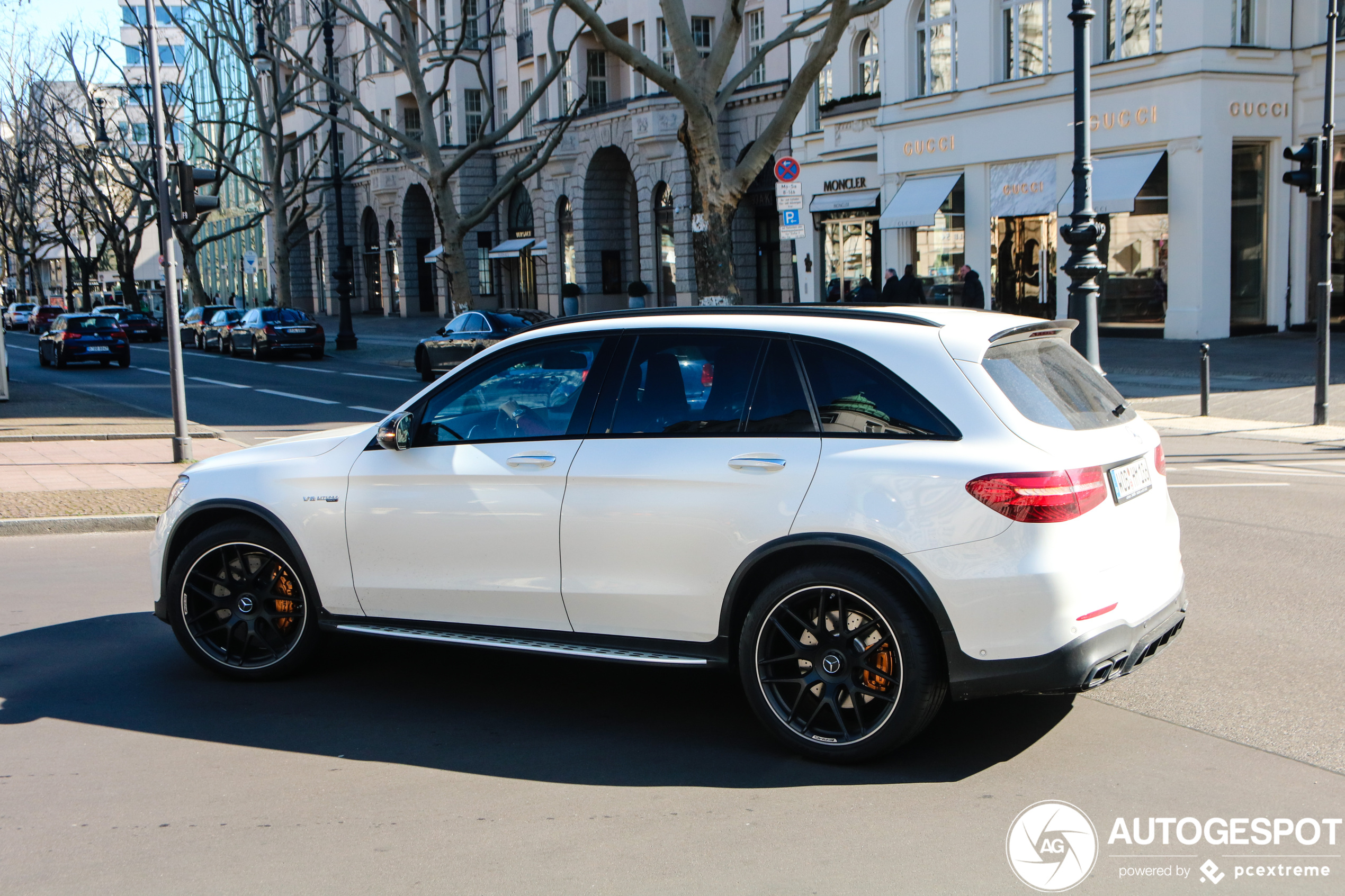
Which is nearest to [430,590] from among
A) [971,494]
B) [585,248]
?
[971,494]

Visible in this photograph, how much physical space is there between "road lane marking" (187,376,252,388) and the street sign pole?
40.7ft

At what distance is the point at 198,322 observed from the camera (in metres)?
45.4

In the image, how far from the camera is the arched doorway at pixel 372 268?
64875 millimetres

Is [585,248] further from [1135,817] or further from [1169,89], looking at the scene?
[1135,817]

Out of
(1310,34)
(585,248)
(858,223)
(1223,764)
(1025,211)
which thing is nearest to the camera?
(1223,764)

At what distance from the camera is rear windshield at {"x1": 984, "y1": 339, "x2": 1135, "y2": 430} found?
4.52 meters

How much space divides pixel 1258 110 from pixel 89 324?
29.0 metres

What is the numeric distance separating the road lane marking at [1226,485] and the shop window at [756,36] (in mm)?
28988

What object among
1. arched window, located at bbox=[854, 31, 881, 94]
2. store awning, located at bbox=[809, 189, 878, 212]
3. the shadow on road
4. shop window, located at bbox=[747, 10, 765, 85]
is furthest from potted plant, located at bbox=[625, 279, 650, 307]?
the shadow on road

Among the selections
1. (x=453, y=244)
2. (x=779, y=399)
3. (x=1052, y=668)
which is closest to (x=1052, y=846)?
(x=1052, y=668)

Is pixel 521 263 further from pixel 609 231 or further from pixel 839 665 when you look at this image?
pixel 839 665

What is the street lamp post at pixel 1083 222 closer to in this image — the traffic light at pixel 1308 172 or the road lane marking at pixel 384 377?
the traffic light at pixel 1308 172

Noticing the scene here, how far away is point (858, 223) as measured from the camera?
3525 cm

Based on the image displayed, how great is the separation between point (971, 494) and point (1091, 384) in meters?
1.03
